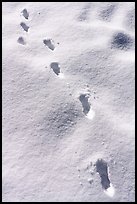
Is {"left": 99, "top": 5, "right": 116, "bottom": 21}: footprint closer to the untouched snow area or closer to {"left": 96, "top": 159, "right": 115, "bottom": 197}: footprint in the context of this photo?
the untouched snow area

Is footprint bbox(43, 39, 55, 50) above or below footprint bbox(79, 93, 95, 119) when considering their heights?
above

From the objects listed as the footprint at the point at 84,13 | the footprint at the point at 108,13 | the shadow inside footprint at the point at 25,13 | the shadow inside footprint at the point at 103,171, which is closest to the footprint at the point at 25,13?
the shadow inside footprint at the point at 25,13

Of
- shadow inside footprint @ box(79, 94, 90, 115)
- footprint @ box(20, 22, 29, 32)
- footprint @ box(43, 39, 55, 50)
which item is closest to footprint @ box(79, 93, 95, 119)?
shadow inside footprint @ box(79, 94, 90, 115)

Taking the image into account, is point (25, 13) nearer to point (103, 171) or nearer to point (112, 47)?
point (112, 47)

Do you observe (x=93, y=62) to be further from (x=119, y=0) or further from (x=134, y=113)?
(x=119, y=0)

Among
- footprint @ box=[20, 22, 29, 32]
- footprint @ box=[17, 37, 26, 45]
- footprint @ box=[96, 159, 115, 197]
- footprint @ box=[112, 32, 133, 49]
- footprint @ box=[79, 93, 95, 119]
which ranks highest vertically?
footprint @ box=[20, 22, 29, 32]

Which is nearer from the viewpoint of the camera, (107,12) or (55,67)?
(55,67)

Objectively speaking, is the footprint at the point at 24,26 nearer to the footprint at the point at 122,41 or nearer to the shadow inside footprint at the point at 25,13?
the shadow inside footprint at the point at 25,13

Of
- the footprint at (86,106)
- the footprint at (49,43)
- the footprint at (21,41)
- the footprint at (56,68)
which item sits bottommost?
the footprint at (86,106)

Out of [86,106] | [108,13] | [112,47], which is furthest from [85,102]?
[108,13]
